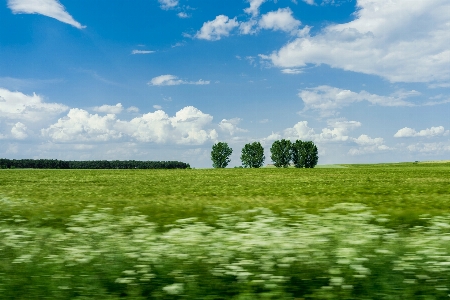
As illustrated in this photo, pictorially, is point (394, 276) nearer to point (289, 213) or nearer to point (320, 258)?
point (320, 258)

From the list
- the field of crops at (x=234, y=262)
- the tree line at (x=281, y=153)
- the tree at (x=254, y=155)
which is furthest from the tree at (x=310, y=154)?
the field of crops at (x=234, y=262)

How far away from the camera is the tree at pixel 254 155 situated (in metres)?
157

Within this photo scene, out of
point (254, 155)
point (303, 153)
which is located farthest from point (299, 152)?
point (254, 155)

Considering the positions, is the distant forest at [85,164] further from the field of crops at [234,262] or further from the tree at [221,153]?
the field of crops at [234,262]

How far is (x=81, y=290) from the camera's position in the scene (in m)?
7.36

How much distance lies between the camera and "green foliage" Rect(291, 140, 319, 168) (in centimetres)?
15662

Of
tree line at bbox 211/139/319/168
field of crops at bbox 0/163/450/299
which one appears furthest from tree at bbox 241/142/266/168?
field of crops at bbox 0/163/450/299

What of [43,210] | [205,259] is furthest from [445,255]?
[43,210]

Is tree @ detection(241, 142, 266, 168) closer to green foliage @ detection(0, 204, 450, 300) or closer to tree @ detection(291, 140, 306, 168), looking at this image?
tree @ detection(291, 140, 306, 168)

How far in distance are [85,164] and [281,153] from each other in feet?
273

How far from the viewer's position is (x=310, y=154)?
15825cm

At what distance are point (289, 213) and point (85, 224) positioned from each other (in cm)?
526

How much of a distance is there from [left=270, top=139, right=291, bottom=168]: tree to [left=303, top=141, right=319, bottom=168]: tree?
6.41 metres

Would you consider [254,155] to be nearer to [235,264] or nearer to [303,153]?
[303,153]
